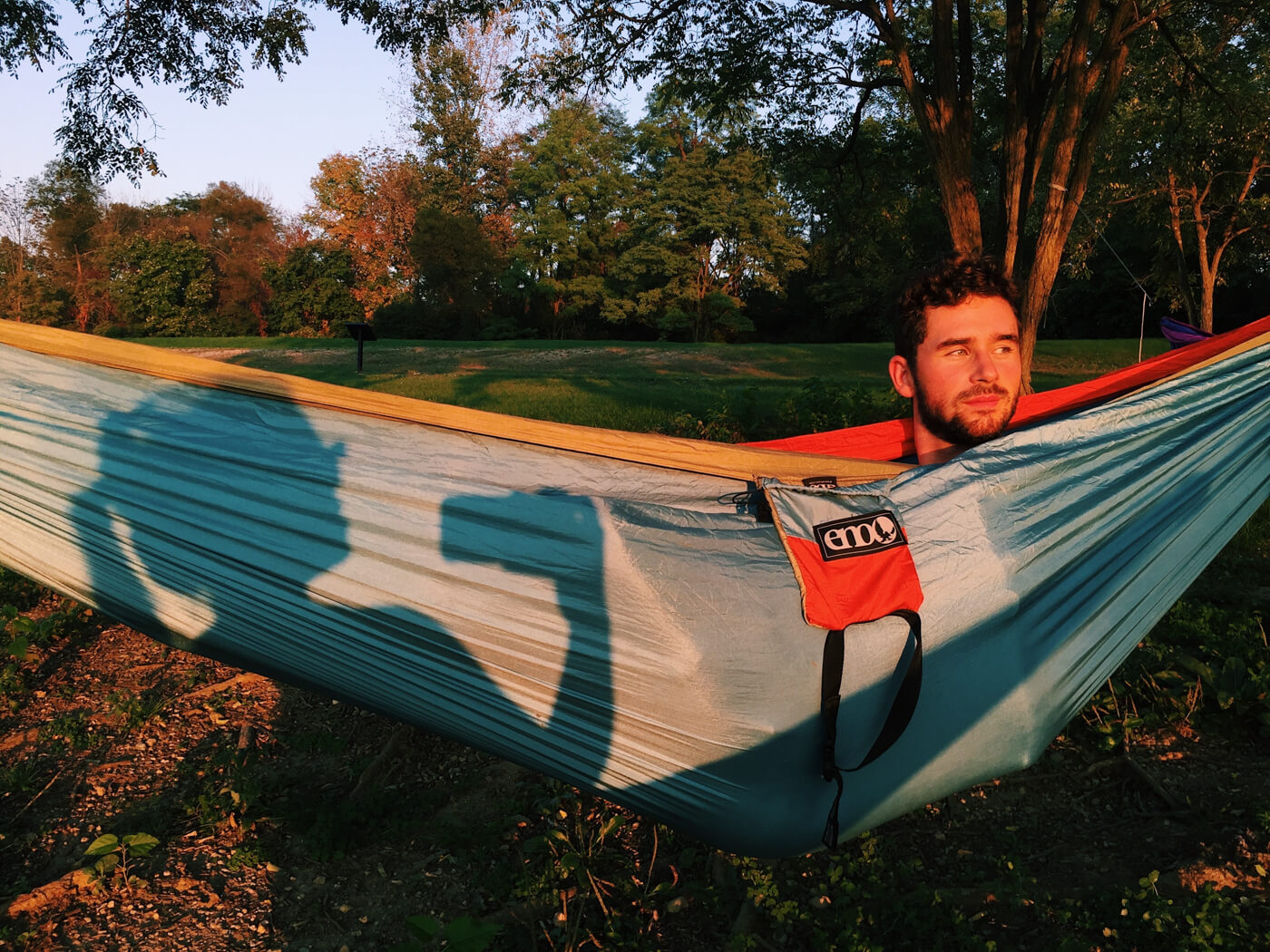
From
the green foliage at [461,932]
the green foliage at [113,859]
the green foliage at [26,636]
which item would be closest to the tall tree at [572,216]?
the green foliage at [26,636]

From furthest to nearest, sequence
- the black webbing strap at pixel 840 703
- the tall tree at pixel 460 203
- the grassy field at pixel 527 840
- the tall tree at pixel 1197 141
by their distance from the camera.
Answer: the tall tree at pixel 460 203, the tall tree at pixel 1197 141, the grassy field at pixel 527 840, the black webbing strap at pixel 840 703

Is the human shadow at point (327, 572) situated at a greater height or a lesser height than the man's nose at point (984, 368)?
lesser

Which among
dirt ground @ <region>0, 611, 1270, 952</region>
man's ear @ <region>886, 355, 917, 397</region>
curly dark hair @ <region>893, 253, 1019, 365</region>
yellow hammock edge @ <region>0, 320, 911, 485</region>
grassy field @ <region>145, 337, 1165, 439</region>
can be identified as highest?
curly dark hair @ <region>893, 253, 1019, 365</region>

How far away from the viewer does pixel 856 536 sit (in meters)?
1.61

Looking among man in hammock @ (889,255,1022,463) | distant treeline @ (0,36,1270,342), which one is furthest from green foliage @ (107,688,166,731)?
distant treeline @ (0,36,1270,342)

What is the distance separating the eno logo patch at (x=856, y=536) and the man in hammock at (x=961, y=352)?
0.65 metres

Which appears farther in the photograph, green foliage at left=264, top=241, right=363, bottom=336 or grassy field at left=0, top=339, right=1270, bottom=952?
green foliage at left=264, top=241, right=363, bottom=336

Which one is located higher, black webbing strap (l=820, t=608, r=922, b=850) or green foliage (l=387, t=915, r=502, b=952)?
black webbing strap (l=820, t=608, r=922, b=850)

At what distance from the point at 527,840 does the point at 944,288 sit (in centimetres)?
172

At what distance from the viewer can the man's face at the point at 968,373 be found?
2.13m

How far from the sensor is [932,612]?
161cm

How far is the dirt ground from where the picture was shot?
1.91m

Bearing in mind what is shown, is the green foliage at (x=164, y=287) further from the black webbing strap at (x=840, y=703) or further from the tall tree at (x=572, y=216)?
the black webbing strap at (x=840, y=703)

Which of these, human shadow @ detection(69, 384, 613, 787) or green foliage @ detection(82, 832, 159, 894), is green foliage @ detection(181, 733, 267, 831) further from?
human shadow @ detection(69, 384, 613, 787)
